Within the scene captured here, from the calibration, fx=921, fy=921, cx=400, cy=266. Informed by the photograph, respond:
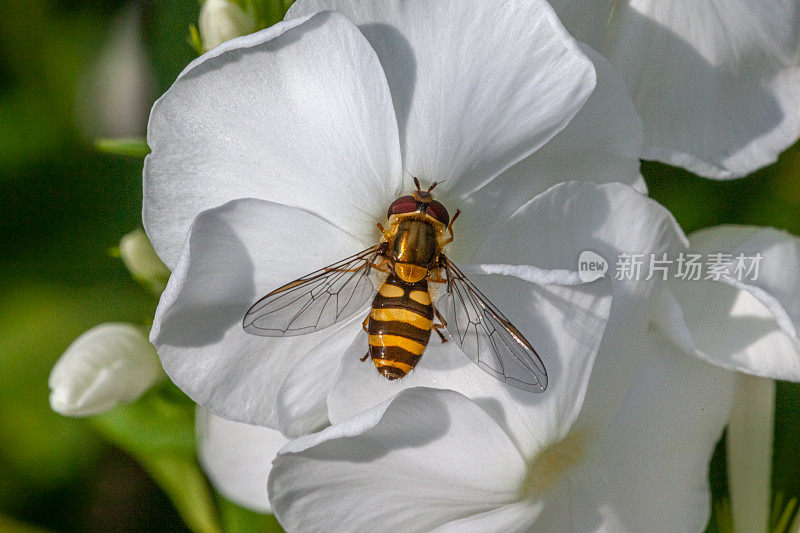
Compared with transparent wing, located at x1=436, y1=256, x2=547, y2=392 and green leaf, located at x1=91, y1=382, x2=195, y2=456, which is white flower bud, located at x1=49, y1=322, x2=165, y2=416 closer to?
green leaf, located at x1=91, y1=382, x2=195, y2=456

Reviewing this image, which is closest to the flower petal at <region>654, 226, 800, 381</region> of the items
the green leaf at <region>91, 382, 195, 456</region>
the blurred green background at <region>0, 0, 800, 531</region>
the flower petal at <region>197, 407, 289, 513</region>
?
the flower petal at <region>197, 407, 289, 513</region>

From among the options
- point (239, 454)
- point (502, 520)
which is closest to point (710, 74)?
point (502, 520)

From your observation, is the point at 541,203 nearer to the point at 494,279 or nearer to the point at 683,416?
the point at 494,279

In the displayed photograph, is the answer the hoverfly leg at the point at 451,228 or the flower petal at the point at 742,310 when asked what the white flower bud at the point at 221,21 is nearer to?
the hoverfly leg at the point at 451,228

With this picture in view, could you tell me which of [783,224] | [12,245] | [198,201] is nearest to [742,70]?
[783,224]

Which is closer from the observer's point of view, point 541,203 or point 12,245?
point 541,203

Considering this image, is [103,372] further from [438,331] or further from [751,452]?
[751,452]
